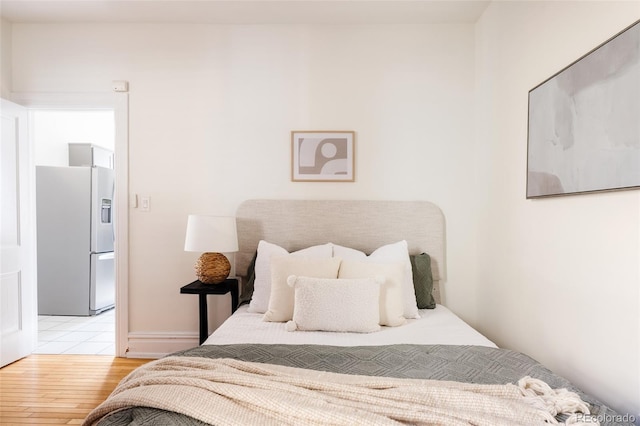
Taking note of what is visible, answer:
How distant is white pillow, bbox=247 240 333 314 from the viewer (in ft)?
8.27

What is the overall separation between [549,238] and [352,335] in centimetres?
115

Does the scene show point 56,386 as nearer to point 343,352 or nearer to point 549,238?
point 343,352

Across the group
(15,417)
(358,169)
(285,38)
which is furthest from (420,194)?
(15,417)

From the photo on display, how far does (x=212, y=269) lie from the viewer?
273cm

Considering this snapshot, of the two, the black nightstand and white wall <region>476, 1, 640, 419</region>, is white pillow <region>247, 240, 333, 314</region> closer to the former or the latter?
the black nightstand

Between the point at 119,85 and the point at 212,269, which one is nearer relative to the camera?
the point at 212,269

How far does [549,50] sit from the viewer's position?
202 cm

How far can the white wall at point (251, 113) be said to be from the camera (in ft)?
9.95

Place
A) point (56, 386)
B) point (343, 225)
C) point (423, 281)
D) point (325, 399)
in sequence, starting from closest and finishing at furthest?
1. point (325, 399)
2. point (56, 386)
3. point (423, 281)
4. point (343, 225)

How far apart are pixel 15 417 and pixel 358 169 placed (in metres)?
2.68

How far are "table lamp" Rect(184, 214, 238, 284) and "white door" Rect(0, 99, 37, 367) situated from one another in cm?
147

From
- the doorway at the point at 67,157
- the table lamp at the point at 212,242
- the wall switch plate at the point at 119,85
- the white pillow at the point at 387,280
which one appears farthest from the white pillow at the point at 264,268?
the wall switch plate at the point at 119,85

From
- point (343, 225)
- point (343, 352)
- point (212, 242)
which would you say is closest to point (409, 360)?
point (343, 352)

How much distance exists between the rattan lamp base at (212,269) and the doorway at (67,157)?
1205 mm
